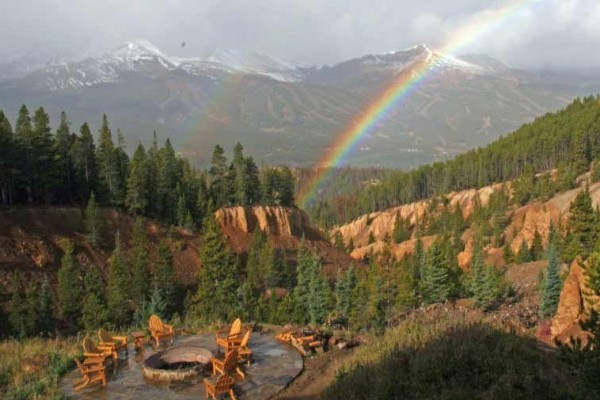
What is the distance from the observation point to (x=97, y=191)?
210 feet

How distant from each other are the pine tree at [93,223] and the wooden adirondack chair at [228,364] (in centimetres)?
4253

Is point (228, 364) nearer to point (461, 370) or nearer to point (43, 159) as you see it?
point (461, 370)

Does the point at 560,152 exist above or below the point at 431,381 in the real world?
above

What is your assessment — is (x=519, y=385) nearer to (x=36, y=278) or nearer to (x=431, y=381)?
(x=431, y=381)

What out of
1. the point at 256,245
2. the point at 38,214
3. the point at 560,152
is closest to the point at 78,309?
the point at 38,214

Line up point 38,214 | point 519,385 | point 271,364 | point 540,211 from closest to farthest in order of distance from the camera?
point 519,385 → point 271,364 → point 38,214 → point 540,211

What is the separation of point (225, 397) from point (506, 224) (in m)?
88.4

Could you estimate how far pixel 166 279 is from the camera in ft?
149

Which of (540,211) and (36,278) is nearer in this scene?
(36,278)

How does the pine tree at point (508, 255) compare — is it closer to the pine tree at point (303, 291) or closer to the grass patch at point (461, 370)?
the pine tree at point (303, 291)

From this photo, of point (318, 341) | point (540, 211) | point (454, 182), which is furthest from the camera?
point (454, 182)

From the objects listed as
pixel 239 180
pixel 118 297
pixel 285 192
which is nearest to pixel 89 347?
pixel 118 297

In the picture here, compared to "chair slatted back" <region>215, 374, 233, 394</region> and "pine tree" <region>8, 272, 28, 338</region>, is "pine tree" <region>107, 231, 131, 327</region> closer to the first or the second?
"pine tree" <region>8, 272, 28, 338</region>

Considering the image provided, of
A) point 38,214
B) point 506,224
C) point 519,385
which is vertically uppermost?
point 38,214
